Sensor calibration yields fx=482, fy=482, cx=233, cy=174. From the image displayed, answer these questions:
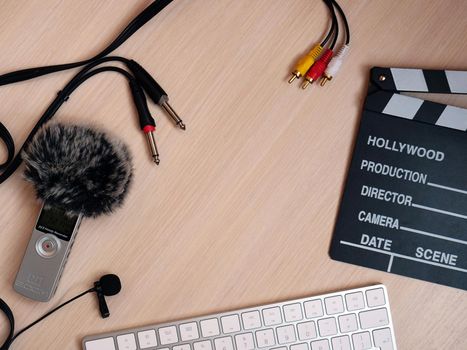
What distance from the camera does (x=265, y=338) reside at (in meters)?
0.69

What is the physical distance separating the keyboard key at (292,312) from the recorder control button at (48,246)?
33 centimetres

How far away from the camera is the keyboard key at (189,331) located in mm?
684

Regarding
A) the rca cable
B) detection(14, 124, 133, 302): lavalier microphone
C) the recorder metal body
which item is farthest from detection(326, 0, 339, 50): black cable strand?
the recorder metal body

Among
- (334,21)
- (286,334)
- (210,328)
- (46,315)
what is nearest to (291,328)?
(286,334)

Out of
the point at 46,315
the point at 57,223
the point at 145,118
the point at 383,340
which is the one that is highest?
the point at 145,118

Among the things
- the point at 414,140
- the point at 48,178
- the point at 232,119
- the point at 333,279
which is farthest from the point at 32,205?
the point at 414,140

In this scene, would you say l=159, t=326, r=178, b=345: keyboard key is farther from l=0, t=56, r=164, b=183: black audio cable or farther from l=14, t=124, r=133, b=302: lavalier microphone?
l=0, t=56, r=164, b=183: black audio cable

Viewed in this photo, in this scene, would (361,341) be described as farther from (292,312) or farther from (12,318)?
(12,318)

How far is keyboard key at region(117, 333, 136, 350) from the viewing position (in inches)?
26.6

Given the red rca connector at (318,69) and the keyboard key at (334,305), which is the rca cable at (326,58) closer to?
the red rca connector at (318,69)

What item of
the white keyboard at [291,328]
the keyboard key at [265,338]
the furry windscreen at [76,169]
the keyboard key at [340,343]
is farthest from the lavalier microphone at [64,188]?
the keyboard key at [340,343]

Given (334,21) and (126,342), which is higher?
(334,21)

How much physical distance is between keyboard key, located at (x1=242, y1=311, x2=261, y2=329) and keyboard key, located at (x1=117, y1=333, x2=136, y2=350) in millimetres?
158

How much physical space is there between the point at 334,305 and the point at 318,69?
34cm
